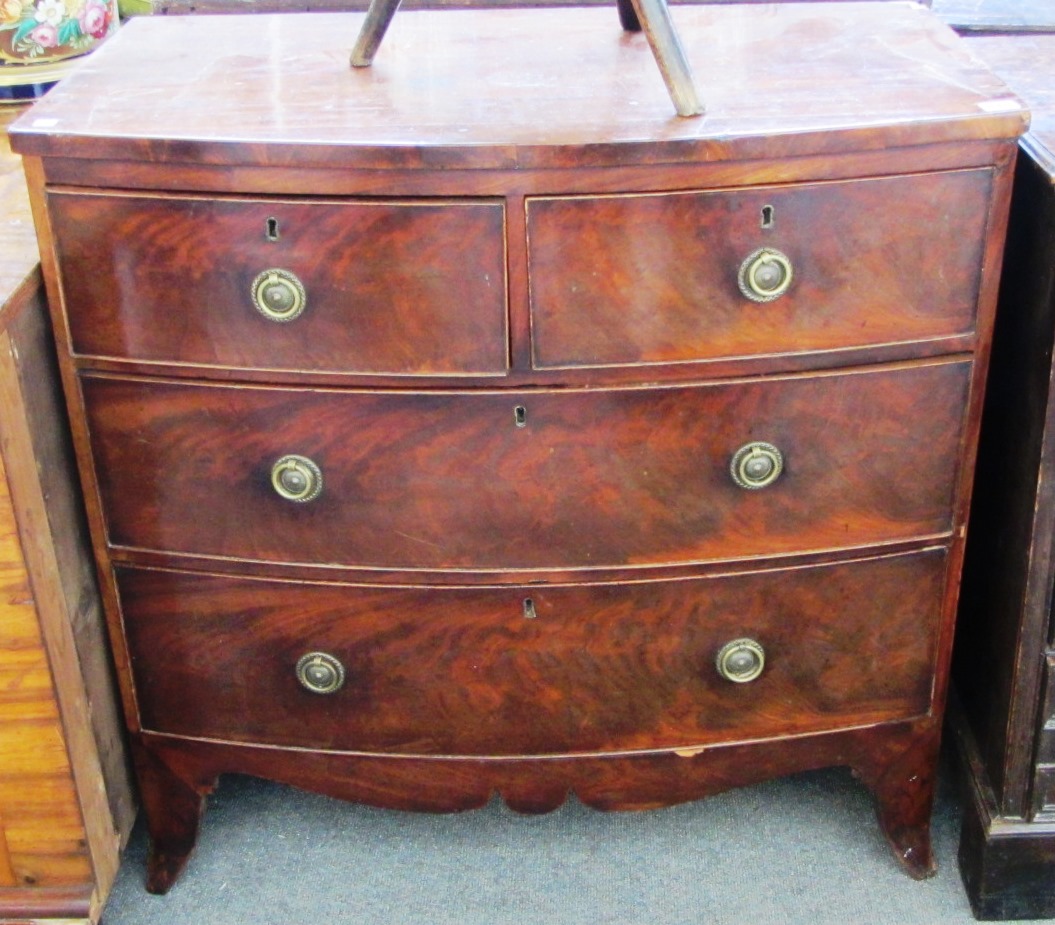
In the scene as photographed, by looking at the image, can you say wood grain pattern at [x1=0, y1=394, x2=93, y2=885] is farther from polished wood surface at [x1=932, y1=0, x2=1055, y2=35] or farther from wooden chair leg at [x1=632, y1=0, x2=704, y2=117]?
polished wood surface at [x1=932, y1=0, x2=1055, y2=35]

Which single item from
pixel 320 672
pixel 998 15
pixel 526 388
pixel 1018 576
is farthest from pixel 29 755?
pixel 998 15

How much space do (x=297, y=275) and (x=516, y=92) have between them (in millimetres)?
283

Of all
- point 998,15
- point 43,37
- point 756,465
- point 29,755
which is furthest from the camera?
point 998,15

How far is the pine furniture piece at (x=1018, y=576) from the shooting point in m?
1.40

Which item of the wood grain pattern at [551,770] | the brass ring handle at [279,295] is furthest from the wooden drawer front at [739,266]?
the wood grain pattern at [551,770]

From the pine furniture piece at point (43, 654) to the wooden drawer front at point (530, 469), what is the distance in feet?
0.22

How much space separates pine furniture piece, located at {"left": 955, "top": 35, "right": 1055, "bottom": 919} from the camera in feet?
4.58

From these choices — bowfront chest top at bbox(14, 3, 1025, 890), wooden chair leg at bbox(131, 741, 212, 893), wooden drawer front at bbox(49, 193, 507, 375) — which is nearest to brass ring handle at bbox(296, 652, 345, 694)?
bowfront chest top at bbox(14, 3, 1025, 890)

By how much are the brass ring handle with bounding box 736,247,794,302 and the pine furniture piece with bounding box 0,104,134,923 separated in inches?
27.1

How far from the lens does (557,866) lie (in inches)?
67.8

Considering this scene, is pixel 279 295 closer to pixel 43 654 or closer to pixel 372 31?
pixel 372 31

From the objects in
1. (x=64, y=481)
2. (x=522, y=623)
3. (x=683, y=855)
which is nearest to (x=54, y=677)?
(x=64, y=481)

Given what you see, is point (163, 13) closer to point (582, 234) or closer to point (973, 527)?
point (582, 234)

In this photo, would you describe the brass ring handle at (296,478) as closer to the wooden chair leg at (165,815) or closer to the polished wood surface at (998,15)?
the wooden chair leg at (165,815)
